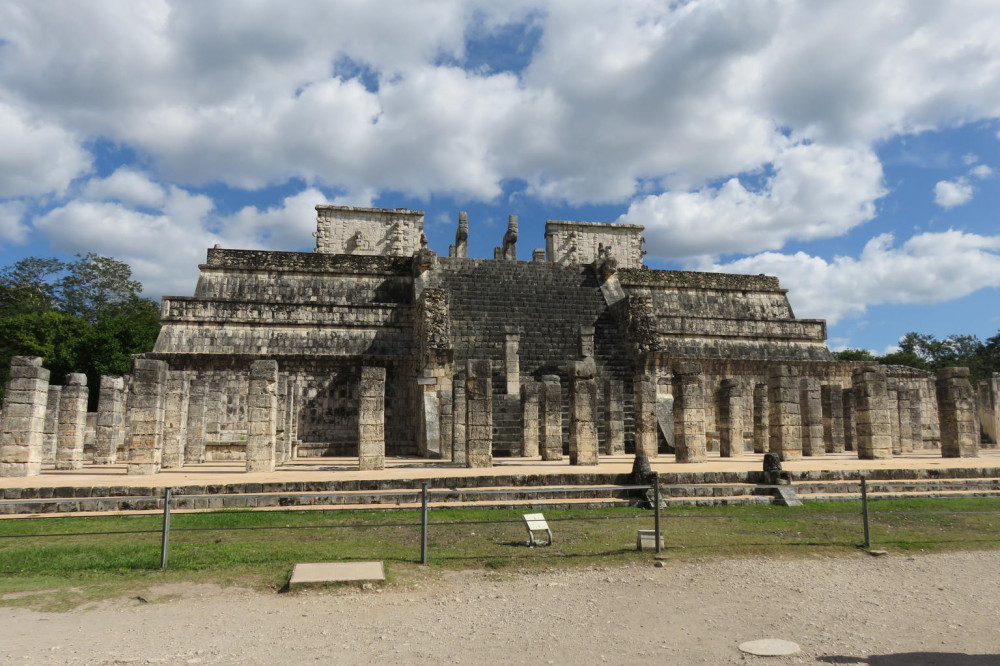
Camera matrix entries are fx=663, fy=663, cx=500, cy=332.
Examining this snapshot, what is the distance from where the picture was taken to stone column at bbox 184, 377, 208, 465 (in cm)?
1705

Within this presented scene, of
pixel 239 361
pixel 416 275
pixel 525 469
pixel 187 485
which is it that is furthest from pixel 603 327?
pixel 187 485

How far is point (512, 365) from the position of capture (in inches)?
750

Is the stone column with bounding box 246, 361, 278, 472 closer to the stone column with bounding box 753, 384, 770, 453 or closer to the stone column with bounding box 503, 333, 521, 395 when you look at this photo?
the stone column with bounding box 503, 333, 521, 395

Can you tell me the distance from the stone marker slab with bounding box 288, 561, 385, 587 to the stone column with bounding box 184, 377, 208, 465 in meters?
11.8

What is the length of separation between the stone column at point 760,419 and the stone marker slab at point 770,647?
1385 cm

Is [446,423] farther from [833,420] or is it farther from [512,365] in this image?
[833,420]

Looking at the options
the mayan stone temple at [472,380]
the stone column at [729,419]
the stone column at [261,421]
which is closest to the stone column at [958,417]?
the mayan stone temple at [472,380]

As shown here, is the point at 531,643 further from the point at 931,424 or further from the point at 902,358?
the point at 902,358

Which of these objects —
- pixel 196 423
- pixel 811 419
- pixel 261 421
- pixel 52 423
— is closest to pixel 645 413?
pixel 811 419

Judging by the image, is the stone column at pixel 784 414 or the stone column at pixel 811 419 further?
the stone column at pixel 811 419

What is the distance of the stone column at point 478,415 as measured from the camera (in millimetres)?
13469

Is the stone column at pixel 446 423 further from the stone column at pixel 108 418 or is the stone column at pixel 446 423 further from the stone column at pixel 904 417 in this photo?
the stone column at pixel 904 417

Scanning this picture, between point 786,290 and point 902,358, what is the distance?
31.2 meters

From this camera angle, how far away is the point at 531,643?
194 inches
